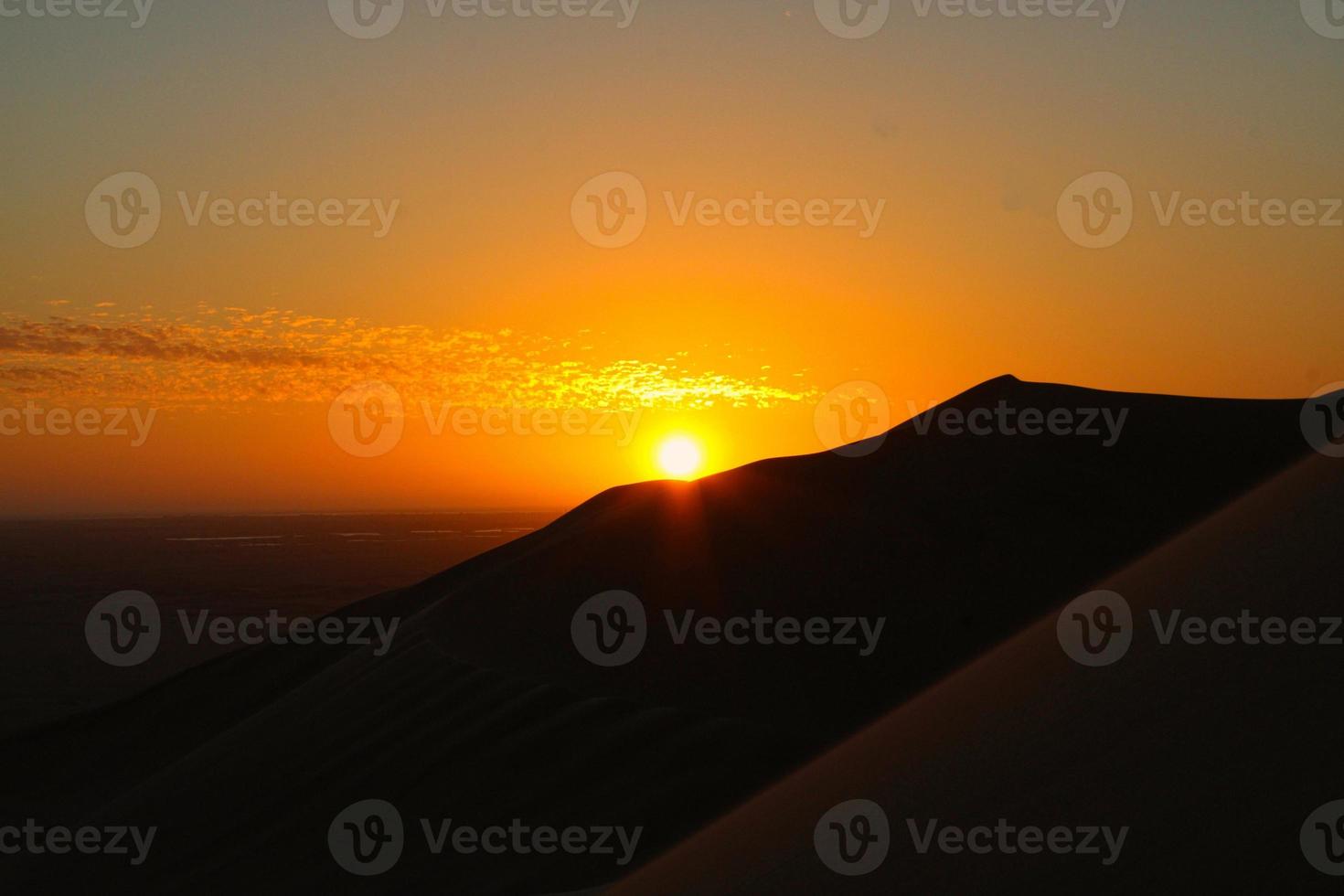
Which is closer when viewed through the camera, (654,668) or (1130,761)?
(1130,761)

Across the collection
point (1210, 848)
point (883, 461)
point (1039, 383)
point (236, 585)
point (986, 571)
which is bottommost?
point (1210, 848)

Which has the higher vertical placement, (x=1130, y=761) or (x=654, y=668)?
(x=654, y=668)

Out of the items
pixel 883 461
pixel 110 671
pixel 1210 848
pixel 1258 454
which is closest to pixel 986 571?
pixel 883 461

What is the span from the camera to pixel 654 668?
970 cm

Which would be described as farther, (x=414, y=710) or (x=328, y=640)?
(x=328, y=640)

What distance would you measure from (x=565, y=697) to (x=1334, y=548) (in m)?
5.90

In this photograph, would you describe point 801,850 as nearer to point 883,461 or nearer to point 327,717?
point 327,717

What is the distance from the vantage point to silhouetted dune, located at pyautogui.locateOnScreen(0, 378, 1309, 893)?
764 cm

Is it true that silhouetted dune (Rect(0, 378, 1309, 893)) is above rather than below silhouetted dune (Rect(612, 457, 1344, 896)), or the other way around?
above

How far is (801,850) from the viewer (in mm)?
5004

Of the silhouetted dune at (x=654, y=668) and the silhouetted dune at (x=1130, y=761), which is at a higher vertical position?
the silhouetted dune at (x=654, y=668)

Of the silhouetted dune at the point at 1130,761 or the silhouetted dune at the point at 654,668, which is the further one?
the silhouetted dune at the point at 654,668

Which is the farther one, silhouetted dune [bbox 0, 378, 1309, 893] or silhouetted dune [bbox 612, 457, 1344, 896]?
silhouetted dune [bbox 0, 378, 1309, 893]

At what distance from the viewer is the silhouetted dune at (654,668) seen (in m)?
7.64
